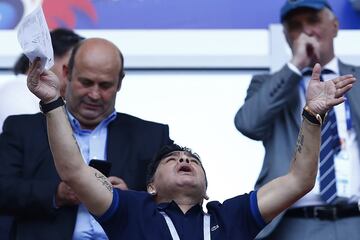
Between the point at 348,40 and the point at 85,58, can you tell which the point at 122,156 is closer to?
the point at 85,58

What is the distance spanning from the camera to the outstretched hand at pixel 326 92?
428cm

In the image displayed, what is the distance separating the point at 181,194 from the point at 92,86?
751 millimetres

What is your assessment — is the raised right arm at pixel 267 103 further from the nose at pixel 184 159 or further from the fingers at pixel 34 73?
the fingers at pixel 34 73

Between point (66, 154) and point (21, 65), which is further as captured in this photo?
point (21, 65)

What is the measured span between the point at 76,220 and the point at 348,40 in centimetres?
194

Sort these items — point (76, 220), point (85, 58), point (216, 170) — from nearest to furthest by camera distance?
point (76, 220) < point (85, 58) < point (216, 170)

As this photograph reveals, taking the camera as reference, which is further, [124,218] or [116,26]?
[116,26]

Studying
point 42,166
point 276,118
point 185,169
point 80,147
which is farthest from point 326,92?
point 42,166

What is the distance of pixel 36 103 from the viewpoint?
17.7 feet

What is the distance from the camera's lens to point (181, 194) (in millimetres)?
4477

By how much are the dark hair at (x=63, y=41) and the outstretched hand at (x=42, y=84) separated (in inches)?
48.7

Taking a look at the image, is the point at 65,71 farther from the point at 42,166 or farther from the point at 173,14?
the point at 173,14

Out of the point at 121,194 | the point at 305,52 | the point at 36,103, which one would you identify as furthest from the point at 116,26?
the point at 121,194

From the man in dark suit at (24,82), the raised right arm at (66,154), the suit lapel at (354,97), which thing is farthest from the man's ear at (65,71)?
the suit lapel at (354,97)
